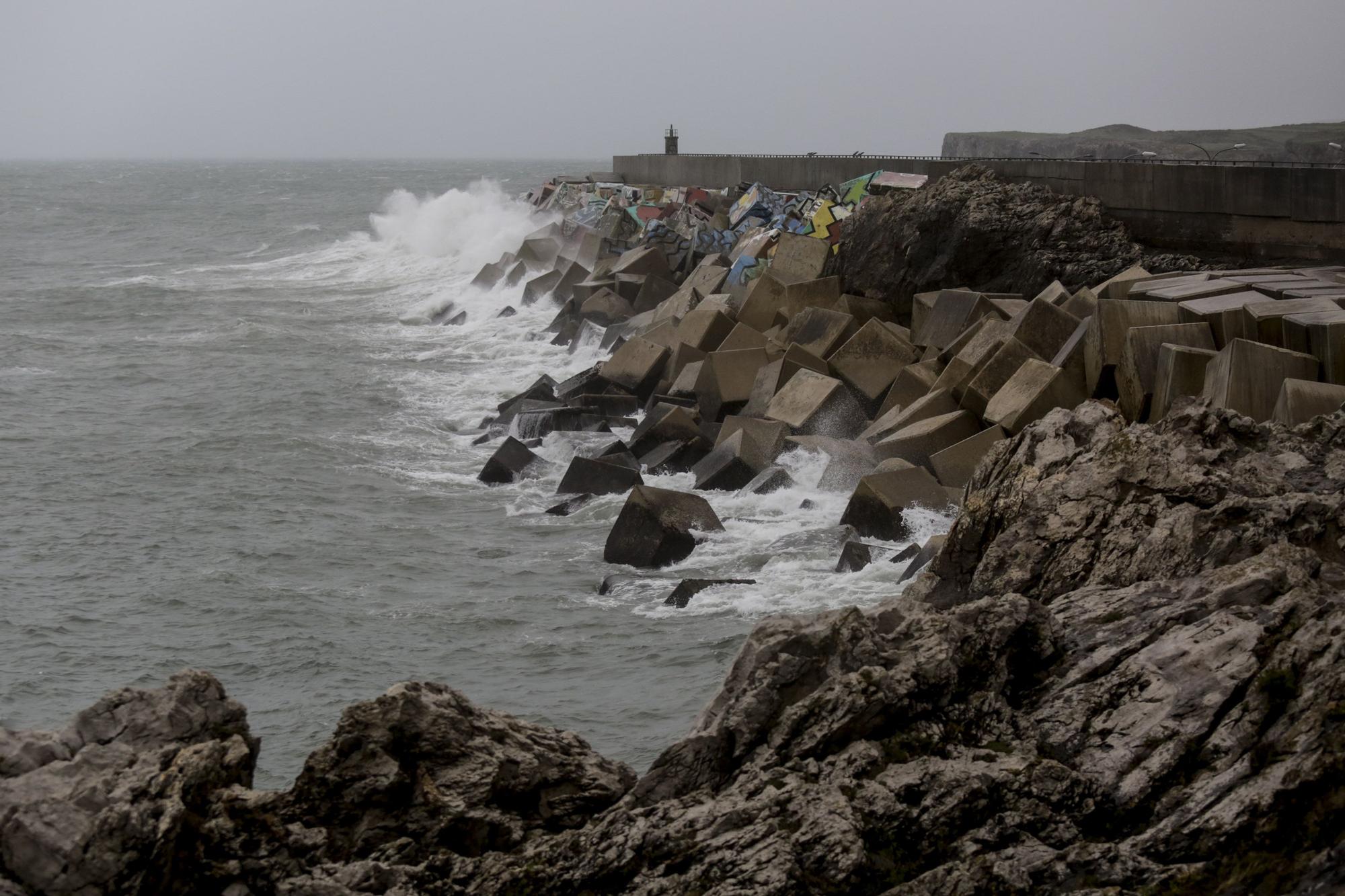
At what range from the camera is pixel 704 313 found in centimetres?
1617

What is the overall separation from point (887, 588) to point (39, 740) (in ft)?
20.0

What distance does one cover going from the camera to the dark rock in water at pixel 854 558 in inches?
384

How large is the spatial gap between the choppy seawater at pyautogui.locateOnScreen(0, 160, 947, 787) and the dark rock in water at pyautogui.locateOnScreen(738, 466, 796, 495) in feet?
0.57

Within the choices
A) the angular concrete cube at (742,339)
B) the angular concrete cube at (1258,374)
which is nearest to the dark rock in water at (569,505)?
the angular concrete cube at (742,339)

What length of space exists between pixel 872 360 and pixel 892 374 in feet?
0.94

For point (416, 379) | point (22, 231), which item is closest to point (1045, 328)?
point (416, 379)

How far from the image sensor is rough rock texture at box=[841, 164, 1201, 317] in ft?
46.3

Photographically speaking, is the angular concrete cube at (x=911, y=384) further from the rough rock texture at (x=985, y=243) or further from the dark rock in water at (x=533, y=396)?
the dark rock in water at (x=533, y=396)

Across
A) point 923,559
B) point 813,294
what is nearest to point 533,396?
point 813,294

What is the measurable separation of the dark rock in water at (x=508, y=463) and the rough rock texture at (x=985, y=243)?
4575 millimetres

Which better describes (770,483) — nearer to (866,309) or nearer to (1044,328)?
(1044,328)

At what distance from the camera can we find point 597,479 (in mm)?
12664

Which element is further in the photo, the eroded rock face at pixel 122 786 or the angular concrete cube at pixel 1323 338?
the angular concrete cube at pixel 1323 338

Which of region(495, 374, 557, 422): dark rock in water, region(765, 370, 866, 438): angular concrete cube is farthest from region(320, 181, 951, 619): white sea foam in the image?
region(765, 370, 866, 438): angular concrete cube
